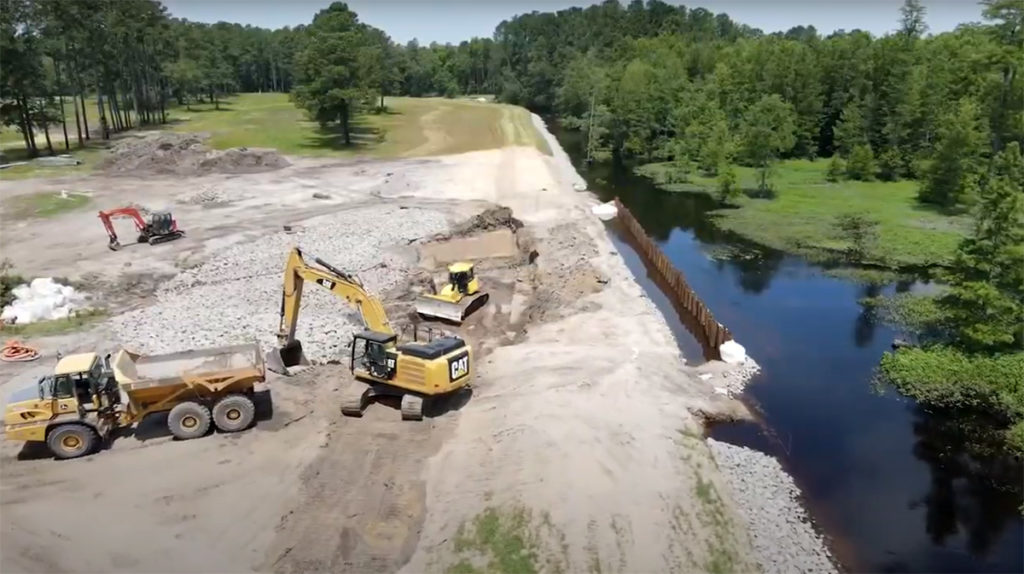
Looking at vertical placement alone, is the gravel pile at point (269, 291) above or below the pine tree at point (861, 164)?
below

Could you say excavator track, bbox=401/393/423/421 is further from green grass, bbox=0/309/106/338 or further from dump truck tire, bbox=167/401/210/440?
green grass, bbox=0/309/106/338

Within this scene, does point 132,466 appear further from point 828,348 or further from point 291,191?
point 291,191

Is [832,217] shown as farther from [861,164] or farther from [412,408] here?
[412,408]

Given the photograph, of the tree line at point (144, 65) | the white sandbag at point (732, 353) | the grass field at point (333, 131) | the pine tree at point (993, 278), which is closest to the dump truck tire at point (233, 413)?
the white sandbag at point (732, 353)

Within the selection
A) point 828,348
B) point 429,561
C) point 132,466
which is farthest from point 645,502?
point 828,348

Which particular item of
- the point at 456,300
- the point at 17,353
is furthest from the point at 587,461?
the point at 17,353

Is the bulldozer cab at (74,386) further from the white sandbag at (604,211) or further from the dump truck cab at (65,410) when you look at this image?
the white sandbag at (604,211)
